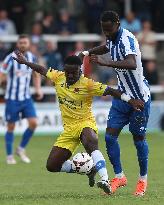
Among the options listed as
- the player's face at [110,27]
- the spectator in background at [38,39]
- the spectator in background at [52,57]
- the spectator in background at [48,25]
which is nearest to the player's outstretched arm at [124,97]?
the player's face at [110,27]

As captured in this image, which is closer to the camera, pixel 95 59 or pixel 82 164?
pixel 95 59

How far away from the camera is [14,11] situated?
80.8 ft

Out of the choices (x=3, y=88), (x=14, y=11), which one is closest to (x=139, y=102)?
(x=3, y=88)

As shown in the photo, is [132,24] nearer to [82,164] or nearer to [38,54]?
[38,54]

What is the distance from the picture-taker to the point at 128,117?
11.9 metres

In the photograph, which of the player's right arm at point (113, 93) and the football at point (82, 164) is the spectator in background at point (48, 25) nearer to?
the football at point (82, 164)

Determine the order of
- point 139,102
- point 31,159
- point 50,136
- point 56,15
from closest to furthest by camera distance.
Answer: point 139,102 → point 31,159 → point 50,136 → point 56,15

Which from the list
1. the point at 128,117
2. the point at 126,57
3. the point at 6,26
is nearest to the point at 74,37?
the point at 6,26

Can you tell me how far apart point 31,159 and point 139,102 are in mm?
6281

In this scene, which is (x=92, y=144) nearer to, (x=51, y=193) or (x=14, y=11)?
(x=51, y=193)

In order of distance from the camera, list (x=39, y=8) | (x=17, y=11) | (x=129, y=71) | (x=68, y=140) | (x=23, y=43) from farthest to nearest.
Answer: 1. (x=17, y=11)
2. (x=39, y=8)
3. (x=23, y=43)
4. (x=68, y=140)
5. (x=129, y=71)

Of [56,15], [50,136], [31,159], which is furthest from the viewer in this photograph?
[56,15]

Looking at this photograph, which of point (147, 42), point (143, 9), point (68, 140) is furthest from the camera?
point (143, 9)

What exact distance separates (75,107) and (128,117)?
29.0 inches
